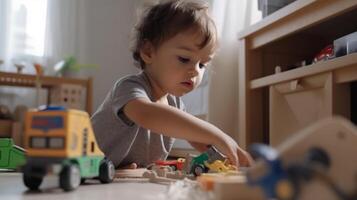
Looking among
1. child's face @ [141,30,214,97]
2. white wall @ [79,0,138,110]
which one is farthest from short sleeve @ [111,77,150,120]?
white wall @ [79,0,138,110]

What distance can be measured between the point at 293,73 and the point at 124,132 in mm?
496

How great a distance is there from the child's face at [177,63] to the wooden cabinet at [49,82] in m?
1.23

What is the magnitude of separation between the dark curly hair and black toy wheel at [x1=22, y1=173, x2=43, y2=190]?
469 millimetres

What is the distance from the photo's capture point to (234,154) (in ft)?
2.14

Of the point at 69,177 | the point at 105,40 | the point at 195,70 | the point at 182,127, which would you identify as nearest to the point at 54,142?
the point at 69,177

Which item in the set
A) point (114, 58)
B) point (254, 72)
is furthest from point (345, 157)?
point (114, 58)

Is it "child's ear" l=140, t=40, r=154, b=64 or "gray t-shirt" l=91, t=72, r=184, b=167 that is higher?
"child's ear" l=140, t=40, r=154, b=64

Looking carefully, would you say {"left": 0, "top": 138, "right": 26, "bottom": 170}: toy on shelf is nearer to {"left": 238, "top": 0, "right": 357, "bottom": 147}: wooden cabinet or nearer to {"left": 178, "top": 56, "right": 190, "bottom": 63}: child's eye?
{"left": 178, "top": 56, "right": 190, "bottom": 63}: child's eye

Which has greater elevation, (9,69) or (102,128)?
(9,69)

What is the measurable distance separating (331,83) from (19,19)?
1.75 meters

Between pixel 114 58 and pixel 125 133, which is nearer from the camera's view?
pixel 125 133

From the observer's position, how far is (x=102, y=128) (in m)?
0.87

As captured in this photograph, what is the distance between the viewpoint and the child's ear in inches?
37.3

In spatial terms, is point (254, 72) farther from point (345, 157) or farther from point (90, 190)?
point (345, 157)
